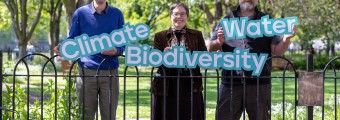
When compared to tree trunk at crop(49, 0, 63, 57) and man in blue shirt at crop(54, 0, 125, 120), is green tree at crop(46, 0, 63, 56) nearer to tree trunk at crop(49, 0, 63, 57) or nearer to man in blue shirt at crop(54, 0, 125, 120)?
tree trunk at crop(49, 0, 63, 57)

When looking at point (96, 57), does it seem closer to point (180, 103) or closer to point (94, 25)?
point (94, 25)

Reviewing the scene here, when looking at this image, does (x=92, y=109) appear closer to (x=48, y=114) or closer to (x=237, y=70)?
A: (x=48, y=114)

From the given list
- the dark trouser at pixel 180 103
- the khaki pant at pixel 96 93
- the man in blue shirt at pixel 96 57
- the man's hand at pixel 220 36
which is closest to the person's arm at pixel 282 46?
the man's hand at pixel 220 36

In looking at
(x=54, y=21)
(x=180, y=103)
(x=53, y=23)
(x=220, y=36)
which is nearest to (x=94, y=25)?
(x=180, y=103)

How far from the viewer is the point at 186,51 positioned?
5.59 meters

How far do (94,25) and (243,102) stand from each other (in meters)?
1.71

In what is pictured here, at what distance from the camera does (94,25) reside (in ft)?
20.6

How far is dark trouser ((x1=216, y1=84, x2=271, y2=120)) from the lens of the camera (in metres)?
6.08

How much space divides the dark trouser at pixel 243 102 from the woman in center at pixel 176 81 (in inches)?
9.3

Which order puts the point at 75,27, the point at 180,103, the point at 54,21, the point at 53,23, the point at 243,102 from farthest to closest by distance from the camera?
the point at 54,21 < the point at 53,23 < the point at 75,27 < the point at 180,103 < the point at 243,102

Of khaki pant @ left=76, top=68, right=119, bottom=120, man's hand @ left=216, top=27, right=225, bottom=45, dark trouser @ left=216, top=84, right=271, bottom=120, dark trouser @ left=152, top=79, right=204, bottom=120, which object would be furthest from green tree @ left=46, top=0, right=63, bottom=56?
man's hand @ left=216, top=27, right=225, bottom=45

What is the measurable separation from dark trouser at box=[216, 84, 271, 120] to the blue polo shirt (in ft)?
3.79

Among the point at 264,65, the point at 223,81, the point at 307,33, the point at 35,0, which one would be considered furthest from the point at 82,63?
the point at 35,0

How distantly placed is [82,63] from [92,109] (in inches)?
21.6
